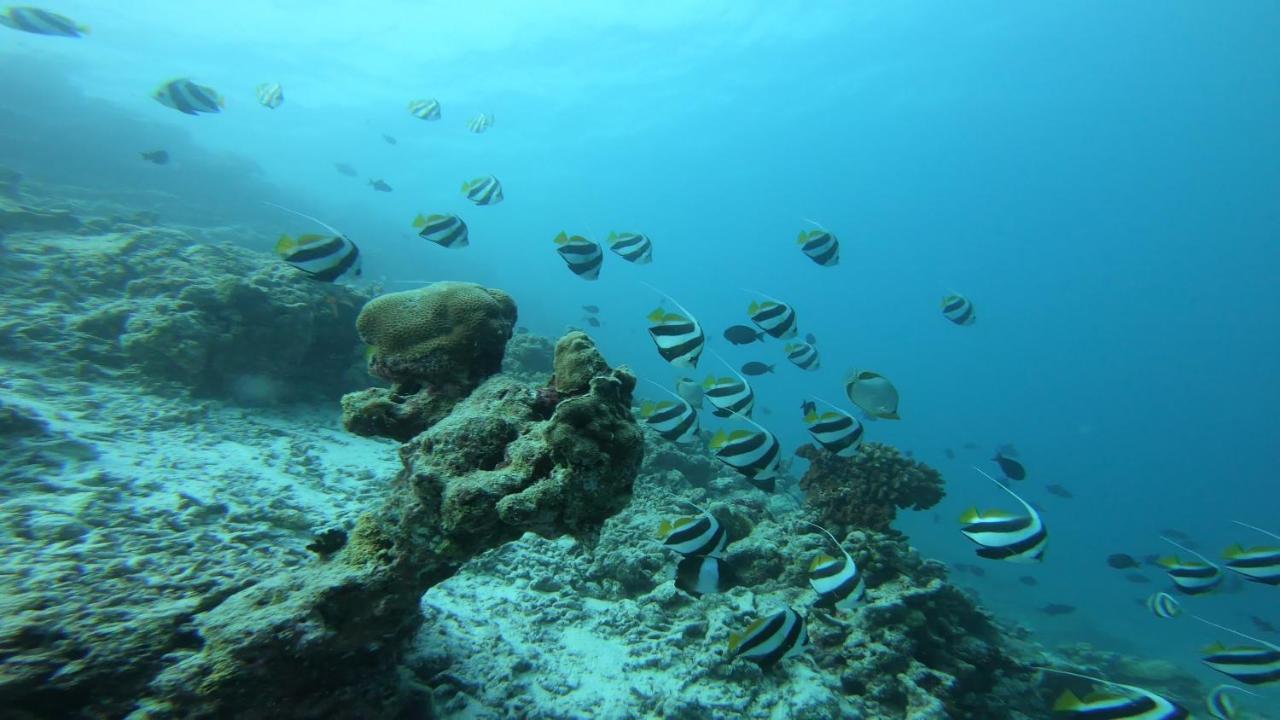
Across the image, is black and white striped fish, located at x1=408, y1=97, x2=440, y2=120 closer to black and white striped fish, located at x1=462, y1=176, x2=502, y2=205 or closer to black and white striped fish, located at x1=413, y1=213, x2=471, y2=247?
black and white striped fish, located at x1=462, y1=176, x2=502, y2=205

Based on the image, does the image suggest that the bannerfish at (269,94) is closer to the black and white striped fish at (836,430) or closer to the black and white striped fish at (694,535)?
the black and white striped fish at (694,535)

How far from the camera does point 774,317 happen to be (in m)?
5.84

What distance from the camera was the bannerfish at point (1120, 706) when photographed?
10.9ft

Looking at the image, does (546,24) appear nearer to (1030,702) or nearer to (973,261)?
(1030,702)

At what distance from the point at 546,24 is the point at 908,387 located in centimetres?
8715

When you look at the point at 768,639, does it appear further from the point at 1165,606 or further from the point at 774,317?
the point at 1165,606

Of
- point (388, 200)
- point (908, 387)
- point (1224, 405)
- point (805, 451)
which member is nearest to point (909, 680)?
point (805, 451)

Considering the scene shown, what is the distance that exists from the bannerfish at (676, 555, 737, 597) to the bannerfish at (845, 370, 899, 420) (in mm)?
2669

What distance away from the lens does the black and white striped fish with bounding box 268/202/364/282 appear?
380cm

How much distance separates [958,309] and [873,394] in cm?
360

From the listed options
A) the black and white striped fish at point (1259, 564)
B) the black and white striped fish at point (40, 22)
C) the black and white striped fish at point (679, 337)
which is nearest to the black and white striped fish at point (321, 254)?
the black and white striped fish at point (679, 337)

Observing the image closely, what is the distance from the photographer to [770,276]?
140 metres

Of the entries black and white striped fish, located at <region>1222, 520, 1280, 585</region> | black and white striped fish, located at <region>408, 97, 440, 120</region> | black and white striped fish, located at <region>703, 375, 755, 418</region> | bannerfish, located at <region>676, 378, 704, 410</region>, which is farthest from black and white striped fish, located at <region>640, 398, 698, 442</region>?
black and white striped fish, located at <region>408, 97, 440, 120</region>

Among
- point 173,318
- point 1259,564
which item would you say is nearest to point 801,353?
point 1259,564
